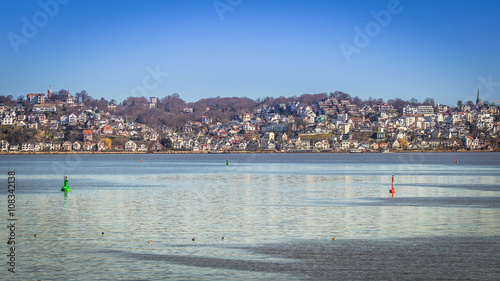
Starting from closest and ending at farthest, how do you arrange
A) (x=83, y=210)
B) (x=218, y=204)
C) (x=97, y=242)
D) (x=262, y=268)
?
(x=262, y=268) → (x=97, y=242) → (x=83, y=210) → (x=218, y=204)

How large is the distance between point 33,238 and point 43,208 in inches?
412

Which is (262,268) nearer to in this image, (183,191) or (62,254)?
(62,254)

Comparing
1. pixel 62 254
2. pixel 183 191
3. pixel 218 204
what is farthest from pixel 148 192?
pixel 62 254

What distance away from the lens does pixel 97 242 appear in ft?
63.9

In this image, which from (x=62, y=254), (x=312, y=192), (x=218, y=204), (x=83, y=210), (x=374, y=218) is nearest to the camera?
(x=62, y=254)

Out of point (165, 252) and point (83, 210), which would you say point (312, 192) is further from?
point (165, 252)

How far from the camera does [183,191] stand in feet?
138

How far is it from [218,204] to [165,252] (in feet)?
48.1

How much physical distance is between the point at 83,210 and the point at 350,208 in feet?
46.1

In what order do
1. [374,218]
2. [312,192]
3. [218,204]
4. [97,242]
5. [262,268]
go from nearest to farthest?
1. [262,268]
2. [97,242]
3. [374,218]
4. [218,204]
5. [312,192]

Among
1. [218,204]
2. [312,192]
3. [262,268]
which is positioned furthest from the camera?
[312,192]

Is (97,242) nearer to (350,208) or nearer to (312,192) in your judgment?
(350,208)

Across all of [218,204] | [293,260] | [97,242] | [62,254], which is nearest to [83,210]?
[218,204]

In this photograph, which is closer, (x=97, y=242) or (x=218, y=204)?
(x=97, y=242)
